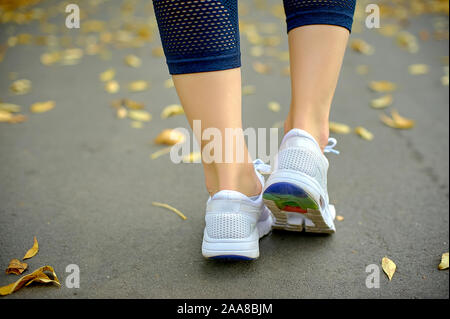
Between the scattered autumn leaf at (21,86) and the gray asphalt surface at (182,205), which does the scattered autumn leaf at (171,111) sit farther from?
the scattered autumn leaf at (21,86)

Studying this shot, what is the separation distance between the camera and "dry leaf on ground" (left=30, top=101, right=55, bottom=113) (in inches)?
82.3

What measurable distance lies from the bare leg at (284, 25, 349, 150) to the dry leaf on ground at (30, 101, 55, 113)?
1.54 m

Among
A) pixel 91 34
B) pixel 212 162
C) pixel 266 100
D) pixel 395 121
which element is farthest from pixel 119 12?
pixel 212 162

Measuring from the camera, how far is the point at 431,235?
4.04ft

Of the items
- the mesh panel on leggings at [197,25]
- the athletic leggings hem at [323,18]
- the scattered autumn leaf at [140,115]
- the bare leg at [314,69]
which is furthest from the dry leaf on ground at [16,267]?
the scattered autumn leaf at [140,115]

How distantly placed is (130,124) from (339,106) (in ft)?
3.60

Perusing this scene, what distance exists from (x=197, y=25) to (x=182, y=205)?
70 centimetres

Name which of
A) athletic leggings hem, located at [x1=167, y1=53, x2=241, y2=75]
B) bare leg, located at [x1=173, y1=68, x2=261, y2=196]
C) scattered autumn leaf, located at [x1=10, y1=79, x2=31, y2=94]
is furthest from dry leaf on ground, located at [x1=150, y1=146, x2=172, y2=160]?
scattered autumn leaf, located at [x1=10, y1=79, x2=31, y2=94]

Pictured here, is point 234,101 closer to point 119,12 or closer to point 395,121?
point 395,121

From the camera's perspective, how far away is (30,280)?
1.01 m

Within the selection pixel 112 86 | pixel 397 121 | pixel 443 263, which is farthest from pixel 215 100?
pixel 112 86

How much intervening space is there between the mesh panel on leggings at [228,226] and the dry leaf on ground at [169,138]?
0.83m

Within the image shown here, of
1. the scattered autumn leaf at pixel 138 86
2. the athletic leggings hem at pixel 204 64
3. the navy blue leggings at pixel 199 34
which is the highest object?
the navy blue leggings at pixel 199 34

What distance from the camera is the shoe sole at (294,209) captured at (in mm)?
975
